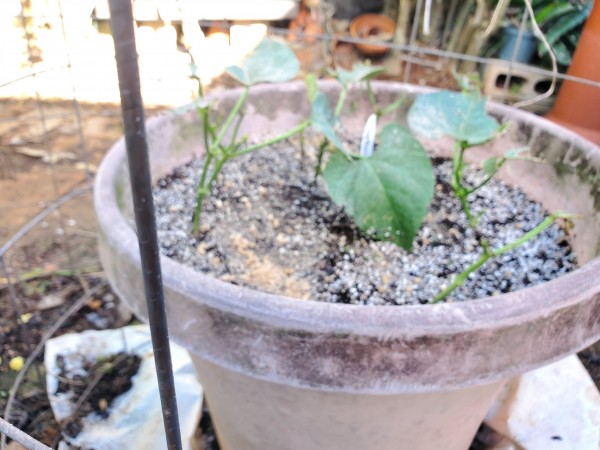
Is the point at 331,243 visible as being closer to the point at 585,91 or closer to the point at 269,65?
the point at 269,65

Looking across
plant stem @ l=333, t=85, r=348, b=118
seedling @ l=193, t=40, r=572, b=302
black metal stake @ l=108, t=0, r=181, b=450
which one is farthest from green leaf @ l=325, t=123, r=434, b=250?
black metal stake @ l=108, t=0, r=181, b=450

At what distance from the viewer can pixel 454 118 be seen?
72 centimetres

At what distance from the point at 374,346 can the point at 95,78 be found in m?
2.19

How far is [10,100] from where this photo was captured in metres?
2.09

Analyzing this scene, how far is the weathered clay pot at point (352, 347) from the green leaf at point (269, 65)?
21cm

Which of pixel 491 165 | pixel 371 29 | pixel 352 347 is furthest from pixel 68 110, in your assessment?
pixel 352 347

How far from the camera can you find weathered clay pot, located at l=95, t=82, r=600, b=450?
465mm

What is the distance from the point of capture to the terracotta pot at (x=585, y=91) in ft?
4.61

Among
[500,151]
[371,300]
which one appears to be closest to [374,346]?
[371,300]

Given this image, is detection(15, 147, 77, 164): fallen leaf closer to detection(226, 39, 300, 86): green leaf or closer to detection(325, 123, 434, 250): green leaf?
detection(226, 39, 300, 86): green leaf

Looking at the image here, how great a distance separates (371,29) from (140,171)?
2.37 metres

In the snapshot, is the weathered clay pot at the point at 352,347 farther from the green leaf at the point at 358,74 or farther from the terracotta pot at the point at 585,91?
the terracotta pot at the point at 585,91

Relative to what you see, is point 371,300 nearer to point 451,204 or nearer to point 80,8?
point 451,204

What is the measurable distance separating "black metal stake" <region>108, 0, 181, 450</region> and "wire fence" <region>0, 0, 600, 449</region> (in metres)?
0.68
